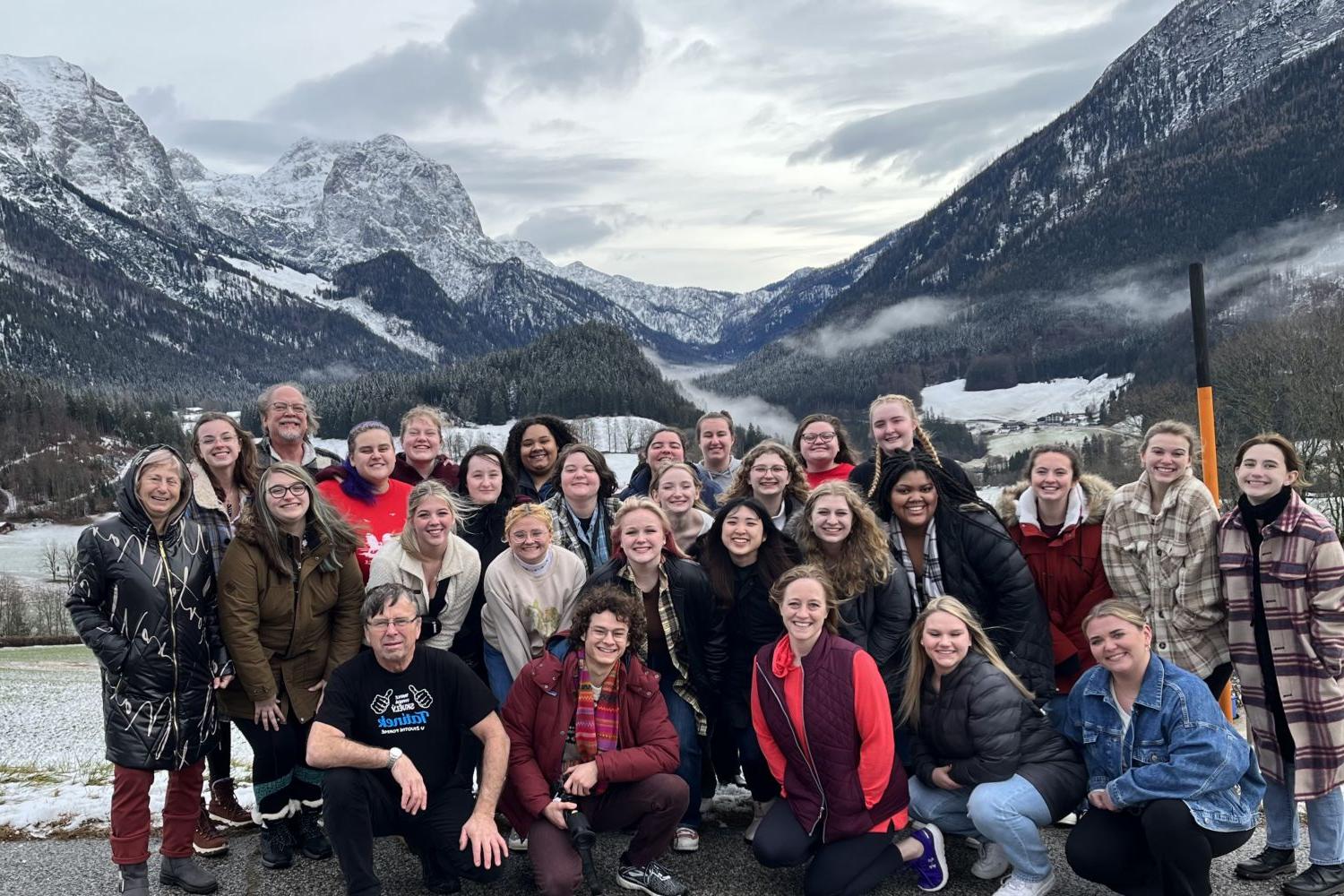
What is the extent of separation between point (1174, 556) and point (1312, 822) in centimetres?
175

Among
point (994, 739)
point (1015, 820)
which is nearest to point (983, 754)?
point (994, 739)

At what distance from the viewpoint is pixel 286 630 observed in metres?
6.12

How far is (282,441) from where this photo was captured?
7.59 metres

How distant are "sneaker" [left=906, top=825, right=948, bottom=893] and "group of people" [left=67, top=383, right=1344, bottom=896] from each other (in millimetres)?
16

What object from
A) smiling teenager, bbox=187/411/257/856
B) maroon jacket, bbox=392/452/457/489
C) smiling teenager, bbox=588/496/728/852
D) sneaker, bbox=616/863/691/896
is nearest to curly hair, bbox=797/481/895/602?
smiling teenager, bbox=588/496/728/852

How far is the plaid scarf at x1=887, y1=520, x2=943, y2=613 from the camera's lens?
6504mm

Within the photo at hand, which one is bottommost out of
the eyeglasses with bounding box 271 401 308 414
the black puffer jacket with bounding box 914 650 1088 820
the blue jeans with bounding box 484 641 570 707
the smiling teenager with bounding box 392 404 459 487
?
the black puffer jacket with bounding box 914 650 1088 820

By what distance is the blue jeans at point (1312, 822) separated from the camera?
559 cm

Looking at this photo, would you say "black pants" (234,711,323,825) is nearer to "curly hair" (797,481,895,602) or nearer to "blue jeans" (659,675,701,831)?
"blue jeans" (659,675,701,831)

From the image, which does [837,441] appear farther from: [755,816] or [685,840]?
[685,840]

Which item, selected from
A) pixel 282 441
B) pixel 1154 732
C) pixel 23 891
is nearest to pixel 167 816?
pixel 23 891

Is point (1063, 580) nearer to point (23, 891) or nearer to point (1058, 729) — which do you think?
point (1058, 729)

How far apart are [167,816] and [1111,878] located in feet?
19.1

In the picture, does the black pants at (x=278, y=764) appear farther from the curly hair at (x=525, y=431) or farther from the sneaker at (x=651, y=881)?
the curly hair at (x=525, y=431)
